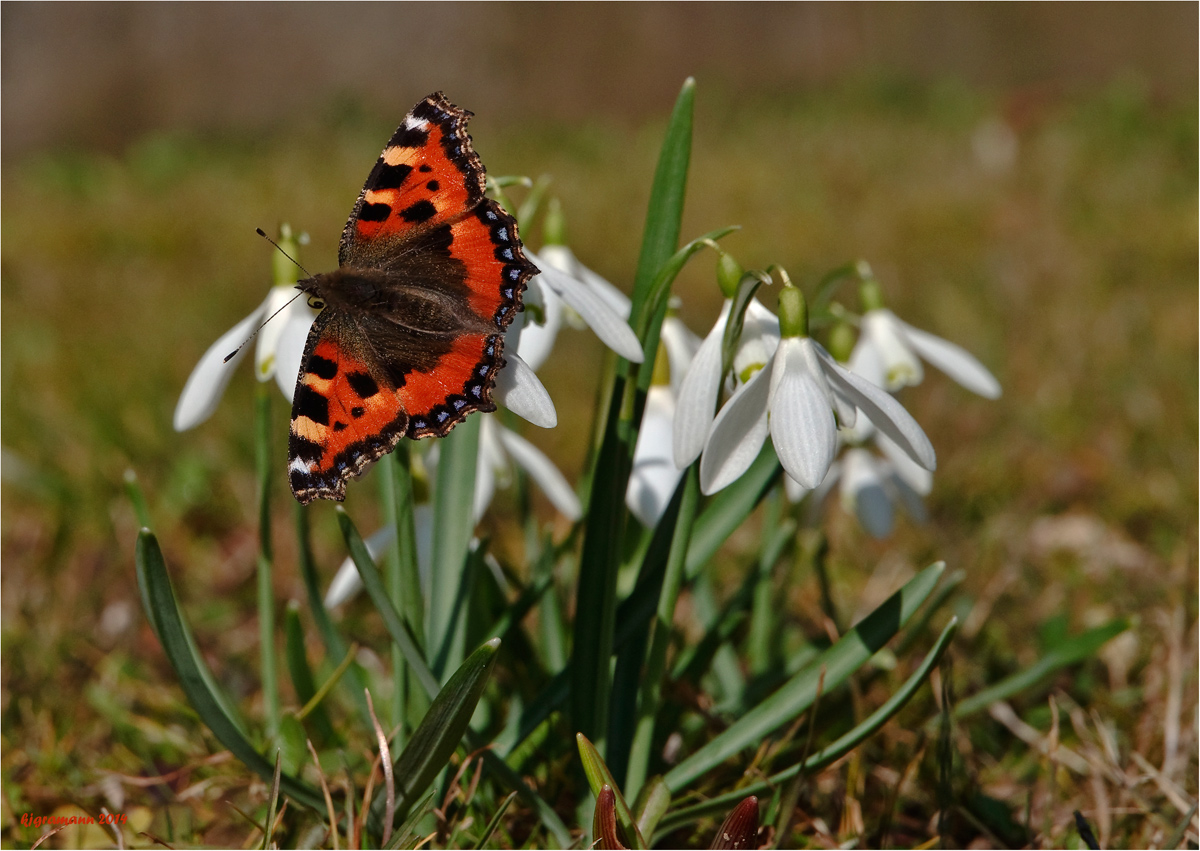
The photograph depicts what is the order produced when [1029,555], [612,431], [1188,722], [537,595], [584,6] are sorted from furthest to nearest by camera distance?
[584,6], [1029,555], [1188,722], [537,595], [612,431]

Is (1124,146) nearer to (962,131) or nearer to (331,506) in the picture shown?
(962,131)

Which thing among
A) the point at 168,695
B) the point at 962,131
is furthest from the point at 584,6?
the point at 168,695

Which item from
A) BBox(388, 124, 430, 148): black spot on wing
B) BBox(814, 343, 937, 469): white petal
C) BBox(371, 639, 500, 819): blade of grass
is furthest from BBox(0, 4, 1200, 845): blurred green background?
BBox(388, 124, 430, 148): black spot on wing

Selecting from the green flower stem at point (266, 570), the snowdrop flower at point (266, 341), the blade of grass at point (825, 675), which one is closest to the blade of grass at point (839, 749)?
the blade of grass at point (825, 675)

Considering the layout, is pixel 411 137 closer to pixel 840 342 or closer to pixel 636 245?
pixel 840 342

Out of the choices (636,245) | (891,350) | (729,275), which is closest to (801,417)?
(729,275)

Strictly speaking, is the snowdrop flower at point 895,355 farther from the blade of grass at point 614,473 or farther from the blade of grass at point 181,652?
the blade of grass at point 181,652
